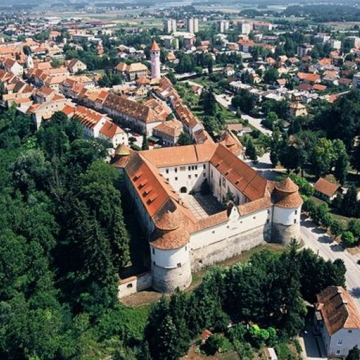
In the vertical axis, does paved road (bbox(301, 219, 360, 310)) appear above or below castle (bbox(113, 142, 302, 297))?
below

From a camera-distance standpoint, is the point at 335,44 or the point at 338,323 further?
the point at 335,44

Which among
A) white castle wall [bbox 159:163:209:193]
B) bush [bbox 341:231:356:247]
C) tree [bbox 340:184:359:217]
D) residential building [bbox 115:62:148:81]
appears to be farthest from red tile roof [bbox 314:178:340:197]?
residential building [bbox 115:62:148:81]

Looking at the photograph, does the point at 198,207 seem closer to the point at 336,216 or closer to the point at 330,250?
the point at 330,250

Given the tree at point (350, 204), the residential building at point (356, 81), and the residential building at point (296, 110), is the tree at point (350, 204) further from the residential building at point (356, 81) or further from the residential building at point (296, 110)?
the residential building at point (356, 81)

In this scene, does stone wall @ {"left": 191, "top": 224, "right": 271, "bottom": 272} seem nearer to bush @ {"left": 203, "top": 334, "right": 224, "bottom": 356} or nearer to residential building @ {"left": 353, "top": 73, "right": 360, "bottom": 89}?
bush @ {"left": 203, "top": 334, "right": 224, "bottom": 356}

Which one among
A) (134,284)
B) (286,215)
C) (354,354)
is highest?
(286,215)

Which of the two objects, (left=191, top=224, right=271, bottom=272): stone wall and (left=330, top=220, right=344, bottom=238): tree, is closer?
(left=191, top=224, right=271, bottom=272): stone wall

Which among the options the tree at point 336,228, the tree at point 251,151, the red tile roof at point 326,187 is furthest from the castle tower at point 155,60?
the tree at point 336,228

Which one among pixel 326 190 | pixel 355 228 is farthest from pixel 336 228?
pixel 326 190
